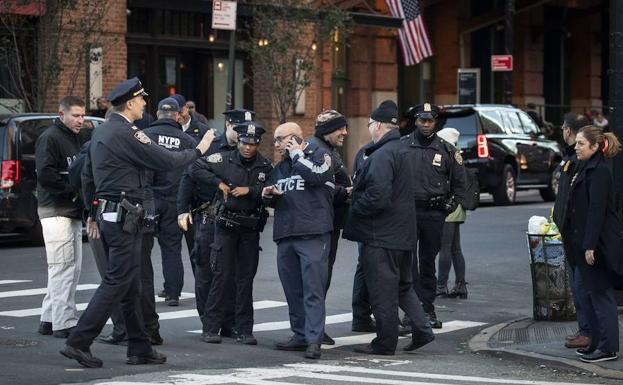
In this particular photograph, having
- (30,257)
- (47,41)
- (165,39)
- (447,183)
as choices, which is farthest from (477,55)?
(447,183)

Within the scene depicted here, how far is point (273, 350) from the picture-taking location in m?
11.6

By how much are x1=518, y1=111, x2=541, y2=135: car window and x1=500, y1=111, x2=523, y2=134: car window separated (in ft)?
0.47

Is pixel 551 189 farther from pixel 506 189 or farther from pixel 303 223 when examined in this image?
pixel 303 223

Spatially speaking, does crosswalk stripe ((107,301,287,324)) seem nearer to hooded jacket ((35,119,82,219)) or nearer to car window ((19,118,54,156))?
hooded jacket ((35,119,82,219))

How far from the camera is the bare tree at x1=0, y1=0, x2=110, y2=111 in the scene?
25.3m

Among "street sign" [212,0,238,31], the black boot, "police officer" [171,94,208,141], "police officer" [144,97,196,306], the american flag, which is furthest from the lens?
the american flag

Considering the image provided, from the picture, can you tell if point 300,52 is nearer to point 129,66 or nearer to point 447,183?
point 129,66

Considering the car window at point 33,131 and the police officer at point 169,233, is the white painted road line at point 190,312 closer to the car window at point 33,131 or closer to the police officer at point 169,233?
the police officer at point 169,233

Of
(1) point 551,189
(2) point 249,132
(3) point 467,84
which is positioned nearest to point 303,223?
(2) point 249,132

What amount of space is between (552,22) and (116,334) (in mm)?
34544

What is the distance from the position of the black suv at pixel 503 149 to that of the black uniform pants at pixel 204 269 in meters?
15.1

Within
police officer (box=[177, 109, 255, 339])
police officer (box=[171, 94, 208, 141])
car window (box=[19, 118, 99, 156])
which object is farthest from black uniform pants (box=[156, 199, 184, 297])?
car window (box=[19, 118, 99, 156])

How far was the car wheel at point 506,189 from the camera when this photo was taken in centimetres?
2841

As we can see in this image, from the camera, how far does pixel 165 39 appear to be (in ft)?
99.6
